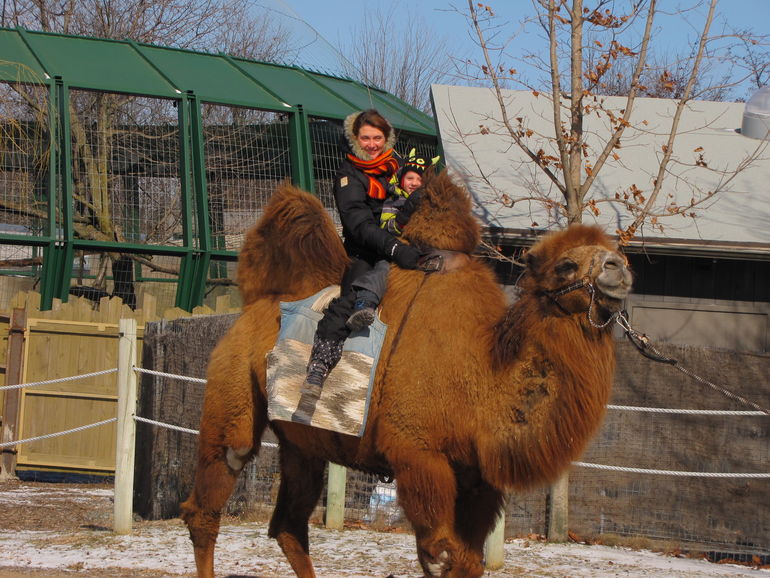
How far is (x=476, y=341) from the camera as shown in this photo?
4.91 m

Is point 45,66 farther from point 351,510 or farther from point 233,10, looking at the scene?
point 233,10

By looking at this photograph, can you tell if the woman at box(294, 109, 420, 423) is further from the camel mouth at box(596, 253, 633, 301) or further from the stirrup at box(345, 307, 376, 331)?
the camel mouth at box(596, 253, 633, 301)

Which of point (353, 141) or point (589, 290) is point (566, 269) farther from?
point (353, 141)

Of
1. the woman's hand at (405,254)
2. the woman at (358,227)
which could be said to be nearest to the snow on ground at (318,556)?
the woman at (358,227)

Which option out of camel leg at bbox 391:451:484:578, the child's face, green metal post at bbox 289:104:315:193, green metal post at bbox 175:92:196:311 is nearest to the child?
the child's face

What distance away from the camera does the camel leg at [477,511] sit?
5.05 metres

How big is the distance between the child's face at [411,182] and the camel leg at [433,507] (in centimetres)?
162

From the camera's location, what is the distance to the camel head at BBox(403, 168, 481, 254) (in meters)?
5.32

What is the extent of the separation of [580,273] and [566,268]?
8 centimetres

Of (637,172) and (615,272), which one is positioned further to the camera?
(637,172)

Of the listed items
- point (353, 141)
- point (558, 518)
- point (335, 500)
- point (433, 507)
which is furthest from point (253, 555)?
point (353, 141)

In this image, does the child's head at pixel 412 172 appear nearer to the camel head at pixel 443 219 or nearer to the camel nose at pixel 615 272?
the camel head at pixel 443 219

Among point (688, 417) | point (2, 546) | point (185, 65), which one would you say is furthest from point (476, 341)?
point (185, 65)

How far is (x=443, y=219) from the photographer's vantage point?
5328 mm
